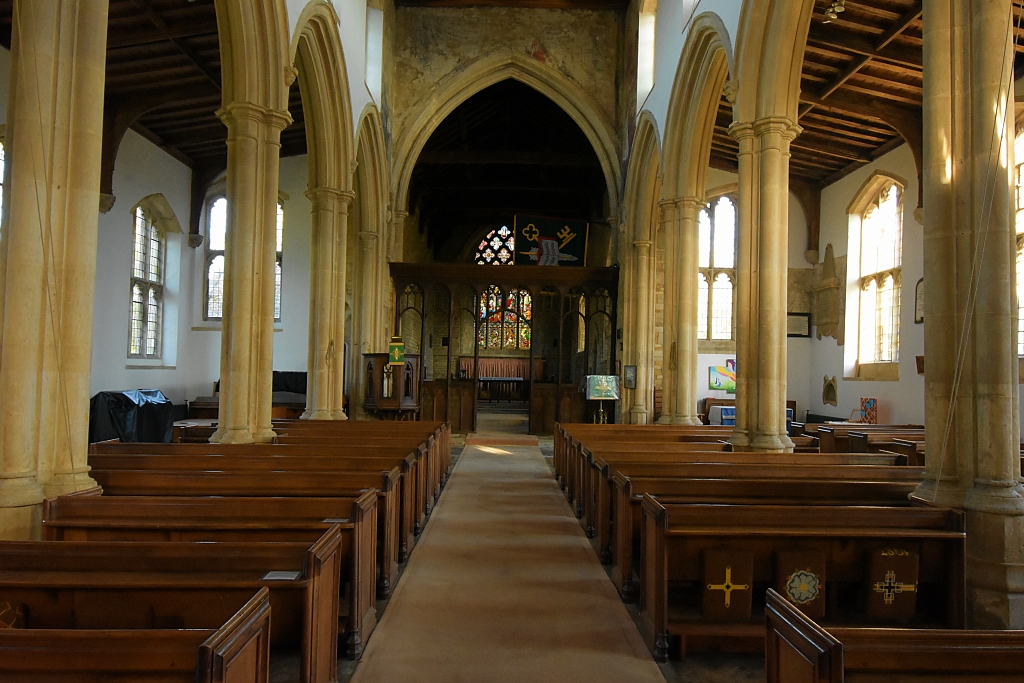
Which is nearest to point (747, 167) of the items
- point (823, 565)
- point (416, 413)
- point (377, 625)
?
point (823, 565)

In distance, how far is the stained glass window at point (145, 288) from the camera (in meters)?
13.2

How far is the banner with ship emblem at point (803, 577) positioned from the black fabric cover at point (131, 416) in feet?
34.0

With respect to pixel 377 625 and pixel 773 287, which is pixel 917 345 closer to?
pixel 773 287

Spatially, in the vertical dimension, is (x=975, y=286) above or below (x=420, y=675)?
above

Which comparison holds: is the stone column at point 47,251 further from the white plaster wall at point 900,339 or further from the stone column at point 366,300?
the white plaster wall at point 900,339

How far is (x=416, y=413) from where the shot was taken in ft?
46.6

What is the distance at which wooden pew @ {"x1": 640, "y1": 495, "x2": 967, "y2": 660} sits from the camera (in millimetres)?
3361

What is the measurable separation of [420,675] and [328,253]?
8.45 metres

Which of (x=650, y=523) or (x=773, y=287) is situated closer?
(x=650, y=523)

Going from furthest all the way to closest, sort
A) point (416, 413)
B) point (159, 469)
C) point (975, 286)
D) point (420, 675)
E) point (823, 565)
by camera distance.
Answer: point (416, 413)
point (159, 469)
point (975, 286)
point (823, 565)
point (420, 675)

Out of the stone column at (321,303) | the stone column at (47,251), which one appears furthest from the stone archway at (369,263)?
the stone column at (47,251)

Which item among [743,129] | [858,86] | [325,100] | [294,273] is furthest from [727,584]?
[294,273]

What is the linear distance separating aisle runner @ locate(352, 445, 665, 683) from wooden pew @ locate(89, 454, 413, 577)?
20 cm

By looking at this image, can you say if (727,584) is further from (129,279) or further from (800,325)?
(800,325)
